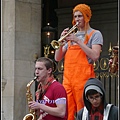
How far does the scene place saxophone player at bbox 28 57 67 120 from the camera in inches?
350

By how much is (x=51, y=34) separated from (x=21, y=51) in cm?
271

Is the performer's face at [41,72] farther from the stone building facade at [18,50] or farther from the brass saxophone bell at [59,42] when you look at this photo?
the stone building facade at [18,50]

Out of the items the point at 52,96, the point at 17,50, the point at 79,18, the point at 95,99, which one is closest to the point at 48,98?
the point at 52,96

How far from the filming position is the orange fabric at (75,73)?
10.2 metres

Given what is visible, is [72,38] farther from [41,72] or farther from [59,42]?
Result: [41,72]

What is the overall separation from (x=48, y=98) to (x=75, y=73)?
1351mm

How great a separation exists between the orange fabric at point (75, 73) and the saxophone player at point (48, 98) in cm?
109

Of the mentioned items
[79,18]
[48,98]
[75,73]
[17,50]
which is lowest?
[48,98]

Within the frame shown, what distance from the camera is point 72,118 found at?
10219 mm

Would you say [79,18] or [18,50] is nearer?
[79,18]

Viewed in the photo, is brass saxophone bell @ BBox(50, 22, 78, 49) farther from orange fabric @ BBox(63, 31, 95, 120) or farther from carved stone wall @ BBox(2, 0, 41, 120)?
carved stone wall @ BBox(2, 0, 41, 120)

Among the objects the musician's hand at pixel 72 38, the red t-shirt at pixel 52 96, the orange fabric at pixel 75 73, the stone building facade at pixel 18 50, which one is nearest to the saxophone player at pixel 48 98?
the red t-shirt at pixel 52 96

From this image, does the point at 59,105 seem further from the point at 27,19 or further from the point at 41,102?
→ the point at 27,19

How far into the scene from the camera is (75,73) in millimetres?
10289
